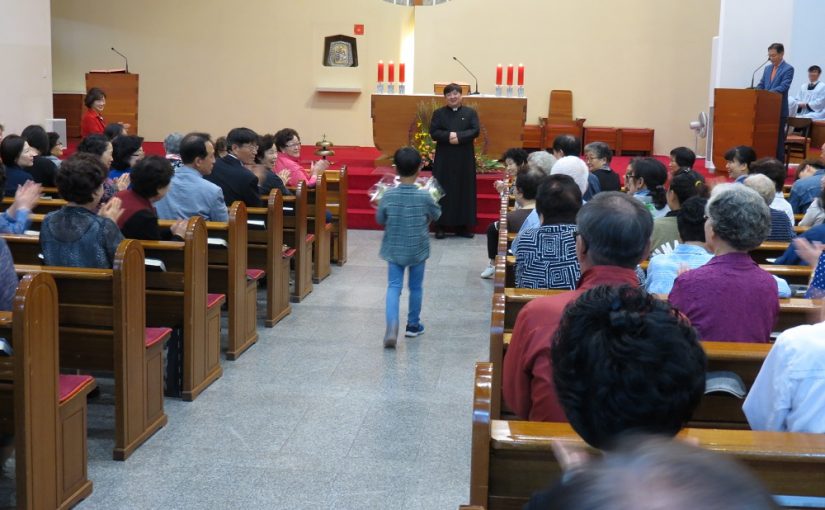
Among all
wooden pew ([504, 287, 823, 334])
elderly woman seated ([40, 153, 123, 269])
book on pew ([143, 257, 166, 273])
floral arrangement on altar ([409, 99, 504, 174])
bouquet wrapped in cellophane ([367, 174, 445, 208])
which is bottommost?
book on pew ([143, 257, 166, 273])

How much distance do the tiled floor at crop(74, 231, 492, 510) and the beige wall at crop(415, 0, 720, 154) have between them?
7978 millimetres

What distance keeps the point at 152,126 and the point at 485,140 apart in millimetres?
6196

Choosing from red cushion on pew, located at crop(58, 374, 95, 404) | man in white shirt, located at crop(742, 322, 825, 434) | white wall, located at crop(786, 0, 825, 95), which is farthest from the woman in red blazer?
white wall, located at crop(786, 0, 825, 95)

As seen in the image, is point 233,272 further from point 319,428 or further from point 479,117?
point 479,117

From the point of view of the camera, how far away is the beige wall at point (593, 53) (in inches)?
534

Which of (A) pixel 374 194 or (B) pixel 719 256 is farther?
(A) pixel 374 194

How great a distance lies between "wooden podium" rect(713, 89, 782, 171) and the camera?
1012 cm

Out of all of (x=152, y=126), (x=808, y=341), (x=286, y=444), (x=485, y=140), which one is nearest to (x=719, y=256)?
(x=808, y=341)

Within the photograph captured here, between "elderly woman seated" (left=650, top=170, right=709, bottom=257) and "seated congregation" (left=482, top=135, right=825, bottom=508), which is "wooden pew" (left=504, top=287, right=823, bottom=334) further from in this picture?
"elderly woman seated" (left=650, top=170, right=709, bottom=257)

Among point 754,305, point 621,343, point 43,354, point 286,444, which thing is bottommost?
point 286,444

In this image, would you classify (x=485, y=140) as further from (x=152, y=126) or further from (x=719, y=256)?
(x=719, y=256)

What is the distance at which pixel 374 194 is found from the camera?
552cm

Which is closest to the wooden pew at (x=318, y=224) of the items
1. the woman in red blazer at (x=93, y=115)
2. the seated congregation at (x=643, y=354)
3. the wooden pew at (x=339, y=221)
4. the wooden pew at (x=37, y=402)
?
the wooden pew at (x=339, y=221)

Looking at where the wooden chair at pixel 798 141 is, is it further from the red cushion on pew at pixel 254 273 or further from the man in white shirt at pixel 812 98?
the red cushion on pew at pixel 254 273
